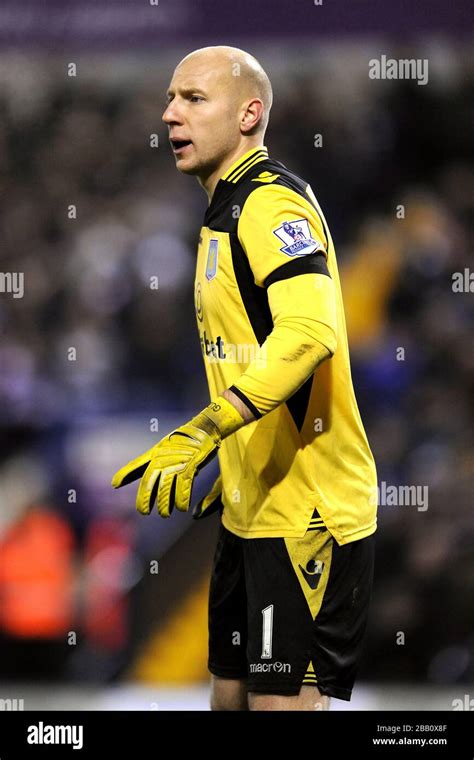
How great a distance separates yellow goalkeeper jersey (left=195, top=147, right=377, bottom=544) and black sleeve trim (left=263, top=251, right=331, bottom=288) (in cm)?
7

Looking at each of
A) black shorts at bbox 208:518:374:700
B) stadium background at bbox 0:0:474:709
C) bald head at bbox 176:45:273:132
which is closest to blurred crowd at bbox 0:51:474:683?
stadium background at bbox 0:0:474:709

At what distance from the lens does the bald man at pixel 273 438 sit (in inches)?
75.2

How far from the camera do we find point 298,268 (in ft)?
5.96

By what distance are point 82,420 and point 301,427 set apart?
4.28 feet

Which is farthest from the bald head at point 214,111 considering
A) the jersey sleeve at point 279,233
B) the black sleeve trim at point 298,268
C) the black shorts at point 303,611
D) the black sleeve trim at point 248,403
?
the black shorts at point 303,611

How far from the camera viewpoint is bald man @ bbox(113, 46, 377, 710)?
75.2 inches

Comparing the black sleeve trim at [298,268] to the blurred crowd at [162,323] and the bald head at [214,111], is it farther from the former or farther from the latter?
the blurred crowd at [162,323]

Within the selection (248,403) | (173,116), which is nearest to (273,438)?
(248,403)

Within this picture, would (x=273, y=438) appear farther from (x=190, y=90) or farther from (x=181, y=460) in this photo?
(x=190, y=90)

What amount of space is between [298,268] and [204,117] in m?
0.47

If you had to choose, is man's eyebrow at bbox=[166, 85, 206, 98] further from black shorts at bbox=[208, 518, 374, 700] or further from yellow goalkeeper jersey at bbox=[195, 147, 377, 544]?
black shorts at bbox=[208, 518, 374, 700]

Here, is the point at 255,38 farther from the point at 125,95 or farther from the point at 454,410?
the point at 454,410

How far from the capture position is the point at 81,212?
10.5 feet
